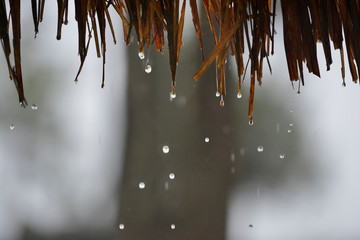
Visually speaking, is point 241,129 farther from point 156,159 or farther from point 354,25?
point 354,25

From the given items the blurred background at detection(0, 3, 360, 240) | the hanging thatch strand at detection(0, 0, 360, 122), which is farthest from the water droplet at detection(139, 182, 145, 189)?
the hanging thatch strand at detection(0, 0, 360, 122)

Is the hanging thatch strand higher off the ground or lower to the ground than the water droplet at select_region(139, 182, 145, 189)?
higher

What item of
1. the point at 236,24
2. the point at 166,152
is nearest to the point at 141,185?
the point at 166,152

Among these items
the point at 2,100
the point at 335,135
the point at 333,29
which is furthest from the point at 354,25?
the point at 2,100

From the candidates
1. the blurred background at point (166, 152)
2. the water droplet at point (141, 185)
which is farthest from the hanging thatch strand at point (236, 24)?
the water droplet at point (141, 185)

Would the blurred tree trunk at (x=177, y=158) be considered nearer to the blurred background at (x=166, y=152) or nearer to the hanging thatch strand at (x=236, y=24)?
the blurred background at (x=166, y=152)

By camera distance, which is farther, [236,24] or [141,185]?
[141,185]

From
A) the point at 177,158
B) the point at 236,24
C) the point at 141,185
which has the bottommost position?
the point at 141,185

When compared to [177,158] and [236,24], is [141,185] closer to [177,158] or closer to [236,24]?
[177,158]

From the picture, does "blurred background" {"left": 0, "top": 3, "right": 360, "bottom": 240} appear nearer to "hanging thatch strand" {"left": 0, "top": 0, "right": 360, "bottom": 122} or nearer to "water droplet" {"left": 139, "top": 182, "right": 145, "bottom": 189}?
"water droplet" {"left": 139, "top": 182, "right": 145, "bottom": 189}
